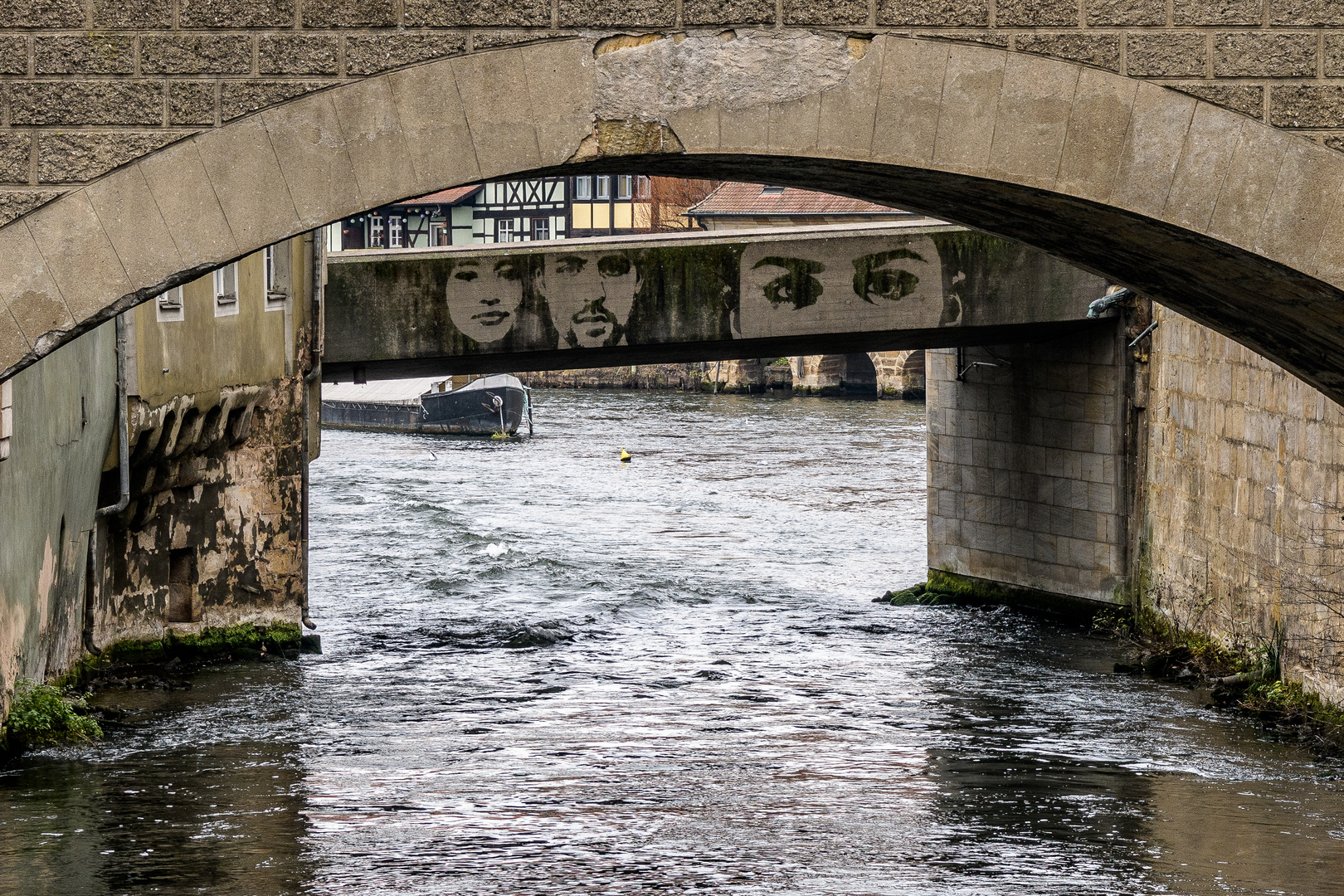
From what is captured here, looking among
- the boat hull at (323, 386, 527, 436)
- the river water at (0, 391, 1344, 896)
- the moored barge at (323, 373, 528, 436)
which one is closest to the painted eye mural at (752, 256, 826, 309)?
the river water at (0, 391, 1344, 896)

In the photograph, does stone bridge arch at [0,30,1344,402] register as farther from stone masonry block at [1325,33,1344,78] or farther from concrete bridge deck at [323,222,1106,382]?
concrete bridge deck at [323,222,1106,382]

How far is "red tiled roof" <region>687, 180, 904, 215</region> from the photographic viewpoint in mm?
51384

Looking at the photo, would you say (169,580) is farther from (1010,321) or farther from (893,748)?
(1010,321)

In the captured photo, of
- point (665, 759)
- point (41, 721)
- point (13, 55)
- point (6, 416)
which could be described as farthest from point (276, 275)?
point (13, 55)

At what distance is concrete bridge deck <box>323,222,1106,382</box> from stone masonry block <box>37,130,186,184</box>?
1193 cm

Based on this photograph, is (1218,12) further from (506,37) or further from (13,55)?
(13,55)

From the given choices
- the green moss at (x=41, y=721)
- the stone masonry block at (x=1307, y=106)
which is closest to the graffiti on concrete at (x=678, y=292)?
the green moss at (x=41, y=721)

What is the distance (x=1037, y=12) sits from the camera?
540cm

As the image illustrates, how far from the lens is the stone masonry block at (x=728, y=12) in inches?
210

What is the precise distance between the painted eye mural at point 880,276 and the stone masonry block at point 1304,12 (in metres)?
12.5

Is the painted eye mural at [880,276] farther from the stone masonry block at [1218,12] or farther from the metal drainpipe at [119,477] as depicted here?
the stone masonry block at [1218,12]

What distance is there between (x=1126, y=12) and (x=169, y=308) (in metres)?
11.0

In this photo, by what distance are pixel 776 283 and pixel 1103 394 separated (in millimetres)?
3764

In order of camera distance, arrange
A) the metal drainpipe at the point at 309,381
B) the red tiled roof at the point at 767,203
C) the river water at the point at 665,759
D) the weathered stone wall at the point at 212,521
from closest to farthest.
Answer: the river water at the point at 665,759, the weathered stone wall at the point at 212,521, the metal drainpipe at the point at 309,381, the red tiled roof at the point at 767,203
